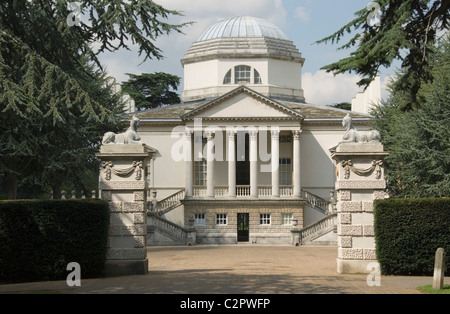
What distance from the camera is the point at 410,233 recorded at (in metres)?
19.1

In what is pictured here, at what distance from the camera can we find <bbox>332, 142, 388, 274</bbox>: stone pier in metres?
19.7

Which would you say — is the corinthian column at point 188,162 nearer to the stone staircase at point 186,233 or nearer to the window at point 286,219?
the stone staircase at point 186,233

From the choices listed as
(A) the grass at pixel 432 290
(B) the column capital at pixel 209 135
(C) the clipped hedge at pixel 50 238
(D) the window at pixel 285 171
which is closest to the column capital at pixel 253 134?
(B) the column capital at pixel 209 135

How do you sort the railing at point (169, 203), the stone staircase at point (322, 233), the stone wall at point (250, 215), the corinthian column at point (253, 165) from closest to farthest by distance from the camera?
the stone staircase at point (322, 233) → the stone wall at point (250, 215) → the railing at point (169, 203) → the corinthian column at point (253, 165)

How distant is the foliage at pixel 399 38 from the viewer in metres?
16.1

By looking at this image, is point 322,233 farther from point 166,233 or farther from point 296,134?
point 166,233

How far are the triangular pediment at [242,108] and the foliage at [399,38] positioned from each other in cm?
3083

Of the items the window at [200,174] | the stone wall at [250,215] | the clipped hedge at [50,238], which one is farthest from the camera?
the window at [200,174]

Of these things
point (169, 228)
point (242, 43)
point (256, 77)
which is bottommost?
point (169, 228)

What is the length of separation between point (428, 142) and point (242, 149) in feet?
67.7

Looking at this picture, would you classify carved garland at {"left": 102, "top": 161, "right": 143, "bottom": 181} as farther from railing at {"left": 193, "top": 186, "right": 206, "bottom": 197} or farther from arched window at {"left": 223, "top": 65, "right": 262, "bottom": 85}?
arched window at {"left": 223, "top": 65, "right": 262, "bottom": 85}

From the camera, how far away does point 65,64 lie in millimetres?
21297

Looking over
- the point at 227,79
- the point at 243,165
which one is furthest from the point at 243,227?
the point at 227,79
